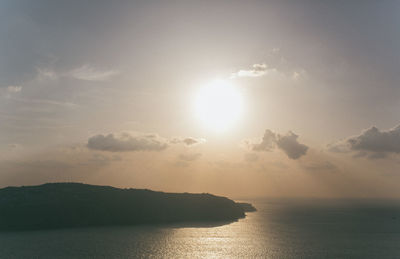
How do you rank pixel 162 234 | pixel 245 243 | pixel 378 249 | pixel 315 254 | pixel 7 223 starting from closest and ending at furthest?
pixel 315 254 < pixel 378 249 < pixel 245 243 < pixel 162 234 < pixel 7 223

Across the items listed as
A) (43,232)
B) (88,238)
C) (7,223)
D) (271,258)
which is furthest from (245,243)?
(7,223)

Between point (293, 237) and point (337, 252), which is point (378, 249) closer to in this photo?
point (337, 252)

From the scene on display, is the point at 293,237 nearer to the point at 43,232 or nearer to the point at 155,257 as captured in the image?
the point at 155,257

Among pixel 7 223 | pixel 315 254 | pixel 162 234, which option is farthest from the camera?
pixel 7 223

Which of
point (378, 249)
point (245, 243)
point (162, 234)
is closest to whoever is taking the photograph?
point (378, 249)

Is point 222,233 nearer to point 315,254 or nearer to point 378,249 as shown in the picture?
point 315,254

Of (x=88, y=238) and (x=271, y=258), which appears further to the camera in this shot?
(x=88, y=238)

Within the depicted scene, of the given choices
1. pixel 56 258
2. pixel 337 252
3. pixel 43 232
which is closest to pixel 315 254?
pixel 337 252

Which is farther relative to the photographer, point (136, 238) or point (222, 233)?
point (222, 233)

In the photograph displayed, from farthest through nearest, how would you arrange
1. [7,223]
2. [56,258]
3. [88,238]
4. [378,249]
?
[7,223]
[88,238]
[378,249]
[56,258]
